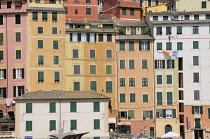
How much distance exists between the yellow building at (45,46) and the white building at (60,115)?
5.80 metres

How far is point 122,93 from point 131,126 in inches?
220

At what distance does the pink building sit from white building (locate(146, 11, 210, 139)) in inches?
861

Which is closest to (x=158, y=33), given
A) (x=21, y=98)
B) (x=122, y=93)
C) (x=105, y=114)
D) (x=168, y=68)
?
(x=168, y=68)

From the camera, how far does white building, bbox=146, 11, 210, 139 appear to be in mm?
93188

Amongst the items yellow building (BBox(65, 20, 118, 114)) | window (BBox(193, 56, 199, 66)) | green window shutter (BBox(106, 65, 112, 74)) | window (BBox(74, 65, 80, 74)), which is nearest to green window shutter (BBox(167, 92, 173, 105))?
window (BBox(193, 56, 199, 66))

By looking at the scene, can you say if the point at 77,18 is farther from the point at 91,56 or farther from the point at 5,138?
the point at 5,138

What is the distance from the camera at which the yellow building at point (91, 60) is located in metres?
91.2

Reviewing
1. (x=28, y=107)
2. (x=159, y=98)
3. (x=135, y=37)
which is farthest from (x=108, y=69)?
(x=28, y=107)

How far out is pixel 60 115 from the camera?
82.6 meters

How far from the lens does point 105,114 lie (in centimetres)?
8369

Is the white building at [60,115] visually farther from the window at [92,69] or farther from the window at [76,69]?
the window at [92,69]

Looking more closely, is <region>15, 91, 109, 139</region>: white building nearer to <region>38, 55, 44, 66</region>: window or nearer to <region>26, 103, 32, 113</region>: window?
<region>26, 103, 32, 113</region>: window

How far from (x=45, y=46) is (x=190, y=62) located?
2409cm

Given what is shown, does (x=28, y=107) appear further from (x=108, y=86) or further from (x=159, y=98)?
(x=159, y=98)
